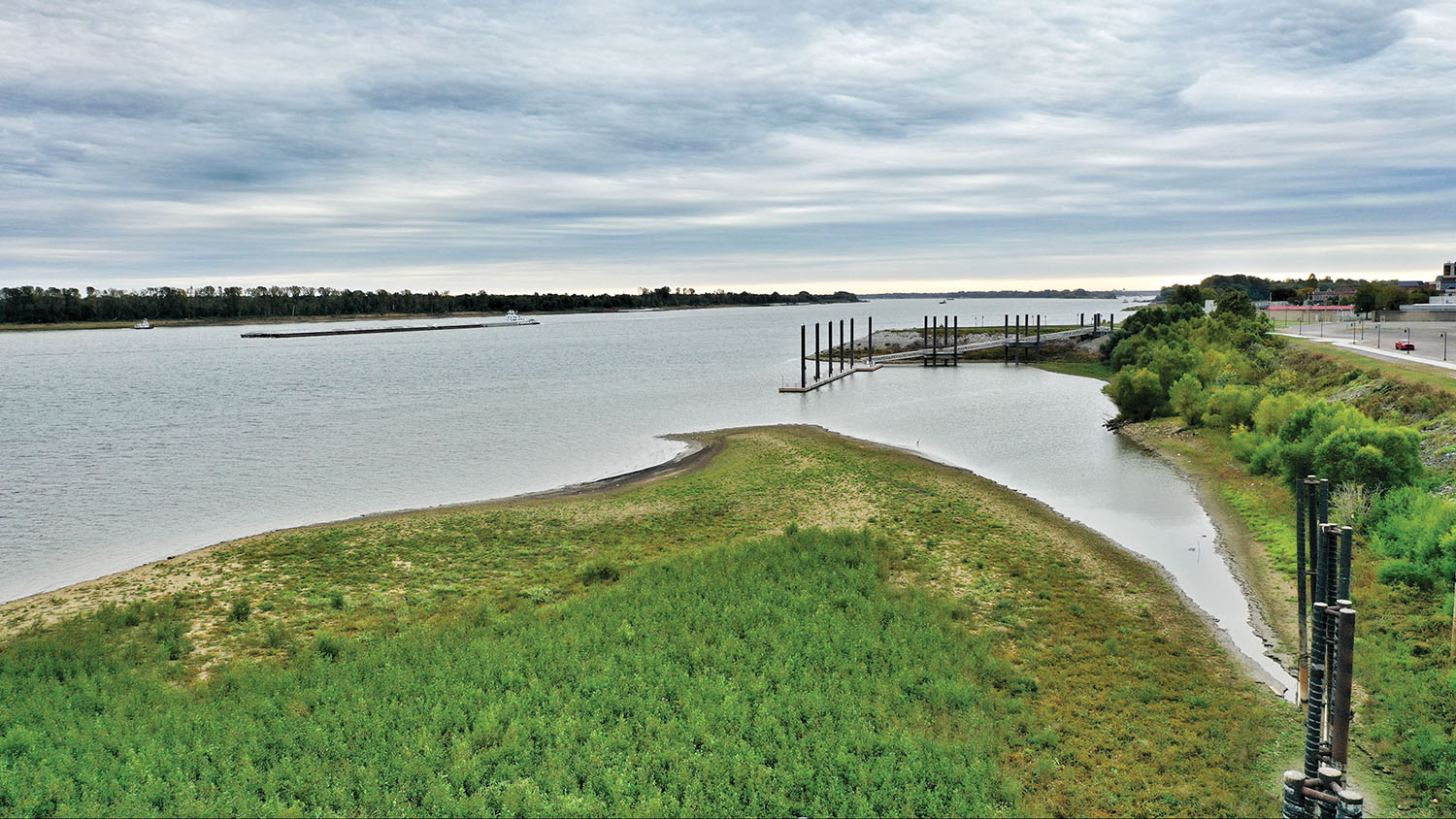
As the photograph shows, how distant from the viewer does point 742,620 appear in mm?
16031

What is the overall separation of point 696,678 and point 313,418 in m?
53.3

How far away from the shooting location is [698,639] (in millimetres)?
15141

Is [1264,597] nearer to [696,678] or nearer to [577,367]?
[696,678]

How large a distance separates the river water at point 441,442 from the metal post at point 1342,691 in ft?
18.1

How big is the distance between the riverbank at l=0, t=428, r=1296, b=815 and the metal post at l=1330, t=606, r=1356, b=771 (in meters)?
1.20

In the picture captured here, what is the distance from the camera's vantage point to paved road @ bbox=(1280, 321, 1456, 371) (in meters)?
42.4

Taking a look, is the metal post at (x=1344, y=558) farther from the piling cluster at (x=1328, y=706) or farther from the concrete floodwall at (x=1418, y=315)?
the concrete floodwall at (x=1418, y=315)

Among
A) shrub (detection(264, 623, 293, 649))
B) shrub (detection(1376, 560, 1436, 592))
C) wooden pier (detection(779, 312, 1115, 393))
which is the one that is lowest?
shrub (detection(264, 623, 293, 649))

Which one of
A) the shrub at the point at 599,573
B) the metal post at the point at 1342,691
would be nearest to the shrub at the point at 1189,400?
the shrub at the point at 599,573

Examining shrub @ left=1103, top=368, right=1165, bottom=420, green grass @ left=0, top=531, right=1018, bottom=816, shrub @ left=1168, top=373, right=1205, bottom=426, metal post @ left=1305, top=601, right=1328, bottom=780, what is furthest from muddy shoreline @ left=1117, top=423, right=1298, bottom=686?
shrub @ left=1103, top=368, right=1165, bottom=420

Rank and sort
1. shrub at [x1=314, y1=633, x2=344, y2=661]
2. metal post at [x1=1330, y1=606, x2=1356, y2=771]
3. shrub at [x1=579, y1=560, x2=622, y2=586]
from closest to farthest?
metal post at [x1=1330, y1=606, x2=1356, y2=771] → shrub at [x1=314, y1=633, x2=344, y2=661] → shrub at [x1=579, y1=560, x2=622, y2=586]

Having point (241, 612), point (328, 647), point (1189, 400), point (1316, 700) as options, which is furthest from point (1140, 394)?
point (241, 612)

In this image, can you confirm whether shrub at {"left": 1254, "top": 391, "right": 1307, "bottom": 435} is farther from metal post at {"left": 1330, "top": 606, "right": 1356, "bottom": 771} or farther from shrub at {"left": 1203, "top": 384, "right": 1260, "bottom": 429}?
metal post at {"left": 1330, "top": 606, "right": 1356, "bottom": 771}

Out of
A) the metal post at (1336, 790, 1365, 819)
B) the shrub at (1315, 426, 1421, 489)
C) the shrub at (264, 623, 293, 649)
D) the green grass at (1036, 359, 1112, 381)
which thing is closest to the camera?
the metal post at (1336, 790, 1365, 819)
